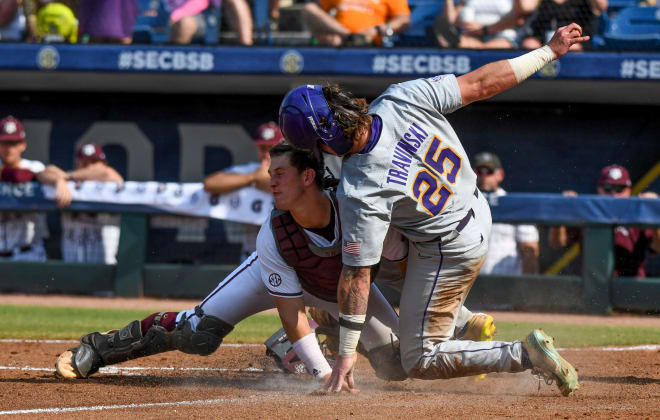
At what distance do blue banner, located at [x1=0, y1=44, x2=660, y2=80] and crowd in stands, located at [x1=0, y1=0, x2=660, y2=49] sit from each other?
0.25m

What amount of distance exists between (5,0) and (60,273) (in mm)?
3395

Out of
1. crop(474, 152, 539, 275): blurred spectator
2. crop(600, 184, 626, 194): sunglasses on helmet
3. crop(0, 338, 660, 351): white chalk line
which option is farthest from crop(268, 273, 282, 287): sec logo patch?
crop(600, 184, 626, 194): sunglasses on helmet

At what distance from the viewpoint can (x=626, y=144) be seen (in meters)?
9.86

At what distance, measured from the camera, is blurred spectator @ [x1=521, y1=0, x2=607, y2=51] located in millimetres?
8977

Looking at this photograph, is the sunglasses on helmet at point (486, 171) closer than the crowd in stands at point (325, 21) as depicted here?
Yes

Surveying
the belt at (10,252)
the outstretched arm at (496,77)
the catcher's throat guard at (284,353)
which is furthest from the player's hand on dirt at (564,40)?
the belt at (10,252)

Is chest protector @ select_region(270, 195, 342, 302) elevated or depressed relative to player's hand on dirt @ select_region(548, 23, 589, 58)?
depressed

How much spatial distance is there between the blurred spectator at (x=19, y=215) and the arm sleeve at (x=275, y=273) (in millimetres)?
5041

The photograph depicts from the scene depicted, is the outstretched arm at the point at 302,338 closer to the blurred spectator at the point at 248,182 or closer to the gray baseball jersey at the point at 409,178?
the gray baseball jersey at the point at 409,178

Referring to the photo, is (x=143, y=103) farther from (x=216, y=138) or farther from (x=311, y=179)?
(x=311, y=179)

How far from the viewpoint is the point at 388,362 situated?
15.5 feet

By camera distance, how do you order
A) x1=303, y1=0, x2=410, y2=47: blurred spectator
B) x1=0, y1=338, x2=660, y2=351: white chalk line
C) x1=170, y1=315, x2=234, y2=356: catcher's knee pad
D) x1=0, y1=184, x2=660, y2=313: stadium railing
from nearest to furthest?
x1=170, y1=315, x2=234, y2=356: catcher's knee pad
x1=0, y1=338, x2=660, y2=351: white chalk line
x1=0, y1=184, x2=660, y2=313: stadium railing
x1=303, y1=0, x2=410, y2=47: blurred spectator

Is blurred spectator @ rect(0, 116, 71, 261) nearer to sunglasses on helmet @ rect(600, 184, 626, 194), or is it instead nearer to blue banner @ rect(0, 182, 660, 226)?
blue banner @ rect(0, 182, 660, 226)

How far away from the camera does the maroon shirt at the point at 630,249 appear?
823cm
